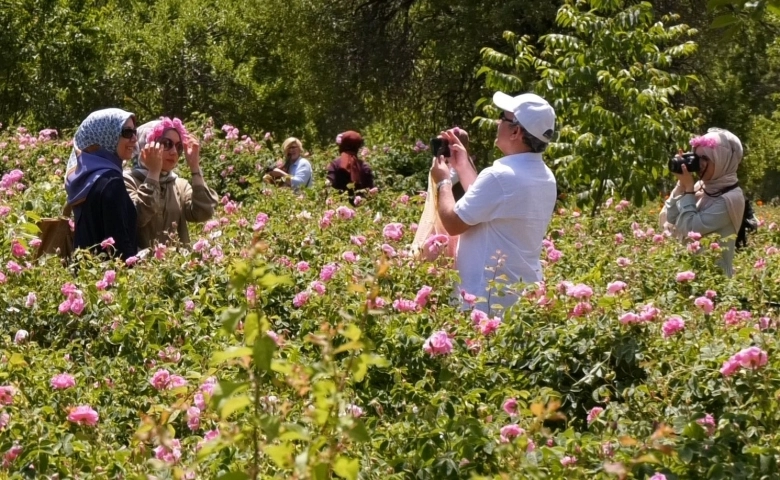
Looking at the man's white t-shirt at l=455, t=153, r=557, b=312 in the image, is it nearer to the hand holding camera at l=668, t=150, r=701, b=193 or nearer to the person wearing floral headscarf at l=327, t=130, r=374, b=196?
the hand holding camera at l=668, t=150, r=701, b=193

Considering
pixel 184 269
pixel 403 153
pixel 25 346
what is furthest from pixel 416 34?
pixel 25 346

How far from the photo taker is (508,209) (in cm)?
474

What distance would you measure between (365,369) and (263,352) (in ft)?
0.69

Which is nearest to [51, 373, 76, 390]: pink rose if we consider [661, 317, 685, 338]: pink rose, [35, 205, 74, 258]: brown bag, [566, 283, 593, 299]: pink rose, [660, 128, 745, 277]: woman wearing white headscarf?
[566, 283, 593, 299]: pink rose

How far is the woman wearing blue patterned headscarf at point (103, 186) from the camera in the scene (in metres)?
5.53

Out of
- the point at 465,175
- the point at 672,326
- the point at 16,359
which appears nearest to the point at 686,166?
the point at 465,175

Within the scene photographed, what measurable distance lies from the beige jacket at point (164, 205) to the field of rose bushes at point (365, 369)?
22 centimetres

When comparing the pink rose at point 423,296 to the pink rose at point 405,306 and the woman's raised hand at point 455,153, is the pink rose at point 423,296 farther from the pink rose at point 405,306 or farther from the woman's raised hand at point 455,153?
the woman's raised hand at point 455,153

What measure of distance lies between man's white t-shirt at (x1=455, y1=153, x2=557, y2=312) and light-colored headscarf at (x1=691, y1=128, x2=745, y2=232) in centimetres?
187

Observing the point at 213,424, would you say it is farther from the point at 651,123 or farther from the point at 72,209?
the point at 651,123

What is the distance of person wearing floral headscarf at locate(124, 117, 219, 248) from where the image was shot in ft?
19.2

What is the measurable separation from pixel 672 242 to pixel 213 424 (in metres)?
3.78

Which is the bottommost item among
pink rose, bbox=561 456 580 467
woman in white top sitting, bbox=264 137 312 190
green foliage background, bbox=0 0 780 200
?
green foliage background, bbox=0 0 780 200

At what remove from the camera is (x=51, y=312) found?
464 centimetres
